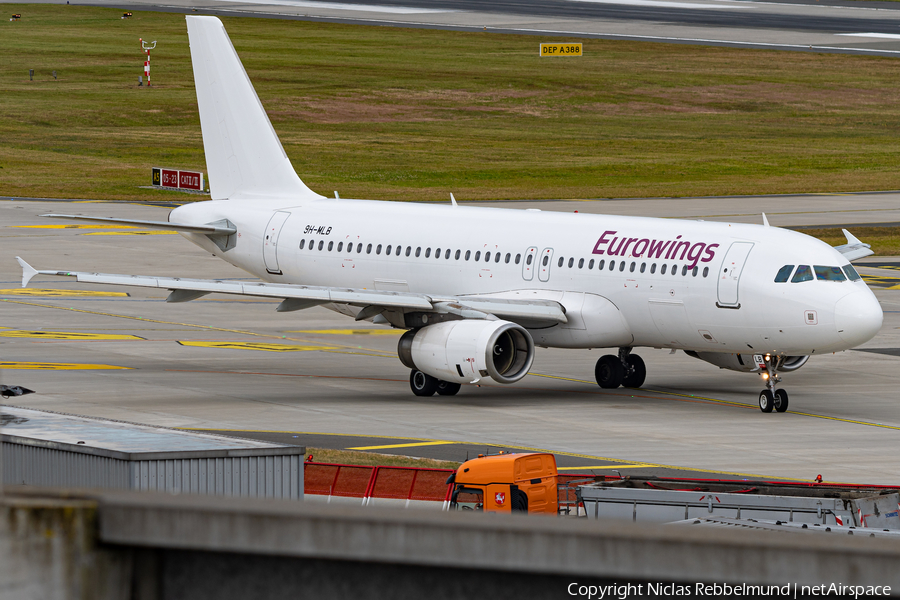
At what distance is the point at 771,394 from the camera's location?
34125 mm

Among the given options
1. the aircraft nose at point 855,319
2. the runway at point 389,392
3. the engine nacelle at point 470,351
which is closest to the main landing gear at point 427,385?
the runway at point 389,392

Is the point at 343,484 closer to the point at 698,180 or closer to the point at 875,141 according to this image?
the point at 698,180

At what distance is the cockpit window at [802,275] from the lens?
1302 inches

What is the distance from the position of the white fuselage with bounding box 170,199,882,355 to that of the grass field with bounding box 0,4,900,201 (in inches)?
1849

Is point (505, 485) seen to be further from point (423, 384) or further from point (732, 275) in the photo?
point (423, 384)

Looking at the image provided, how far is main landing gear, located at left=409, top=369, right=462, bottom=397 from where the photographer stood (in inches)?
1431

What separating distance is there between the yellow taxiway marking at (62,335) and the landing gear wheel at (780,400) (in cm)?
2088

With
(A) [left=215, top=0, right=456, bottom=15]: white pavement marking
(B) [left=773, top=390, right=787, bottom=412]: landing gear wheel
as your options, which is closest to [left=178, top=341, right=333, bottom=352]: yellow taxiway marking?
(B) [left=773, top=390, right=787, bottom=412]: landing gear wheel

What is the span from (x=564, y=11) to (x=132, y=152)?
9191 centimetres

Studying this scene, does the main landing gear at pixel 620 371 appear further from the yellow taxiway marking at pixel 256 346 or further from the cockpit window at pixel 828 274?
the yellow taxiway marking at pixel 256 346

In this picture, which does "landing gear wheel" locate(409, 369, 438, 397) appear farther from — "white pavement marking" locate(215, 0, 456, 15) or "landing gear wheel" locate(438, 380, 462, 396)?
"white pavement marking" locate(215, 0, 456, 15)

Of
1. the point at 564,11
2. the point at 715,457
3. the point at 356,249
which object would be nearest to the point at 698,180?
the point at 356,249

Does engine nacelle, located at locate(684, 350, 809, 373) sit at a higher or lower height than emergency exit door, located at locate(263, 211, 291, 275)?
lower

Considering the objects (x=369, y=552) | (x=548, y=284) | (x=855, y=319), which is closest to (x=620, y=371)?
(x=548, y=284)
